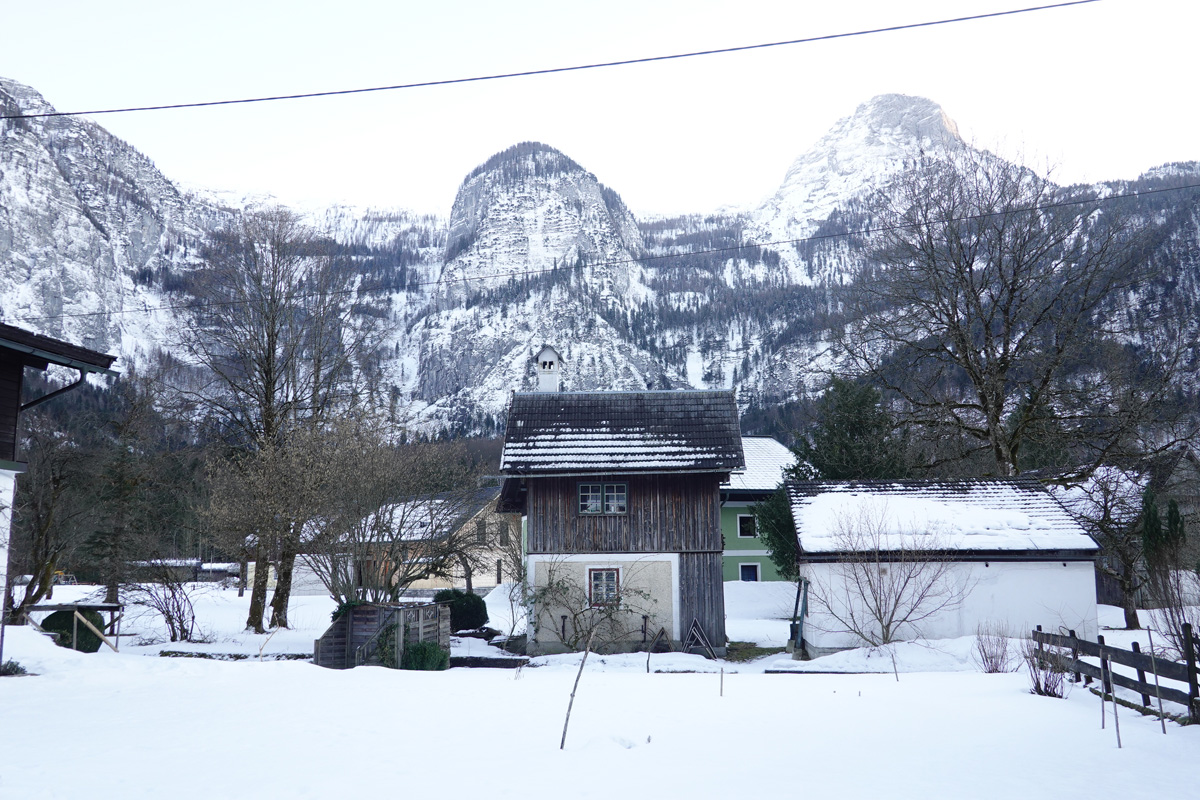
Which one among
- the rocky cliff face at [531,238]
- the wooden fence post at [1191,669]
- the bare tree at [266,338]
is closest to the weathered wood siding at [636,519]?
the bare tree at [266,338]

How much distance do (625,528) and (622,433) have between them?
2884mm

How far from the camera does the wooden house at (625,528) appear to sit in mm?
22906

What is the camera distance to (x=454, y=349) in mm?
166125

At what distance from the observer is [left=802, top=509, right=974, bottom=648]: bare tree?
19.9m

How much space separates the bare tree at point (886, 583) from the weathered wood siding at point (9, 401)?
1737cm

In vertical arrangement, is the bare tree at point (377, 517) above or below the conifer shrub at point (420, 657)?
above

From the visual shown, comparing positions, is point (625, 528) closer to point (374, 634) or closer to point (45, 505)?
point (374, 634)

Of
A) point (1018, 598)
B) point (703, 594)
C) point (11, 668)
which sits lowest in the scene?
point (11, 668)

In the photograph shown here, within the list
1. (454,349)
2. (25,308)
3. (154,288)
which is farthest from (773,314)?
(25,308)

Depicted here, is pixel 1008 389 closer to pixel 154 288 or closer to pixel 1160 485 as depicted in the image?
pixel 1160 485

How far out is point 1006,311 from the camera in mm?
25109

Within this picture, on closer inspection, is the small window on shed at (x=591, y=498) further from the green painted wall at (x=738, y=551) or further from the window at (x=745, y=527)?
the window at (x=745, y=527)

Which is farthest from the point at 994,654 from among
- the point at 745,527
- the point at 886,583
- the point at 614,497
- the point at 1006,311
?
the point at 745,527

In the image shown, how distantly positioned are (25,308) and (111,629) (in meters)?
128
